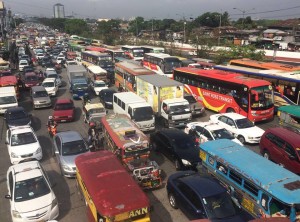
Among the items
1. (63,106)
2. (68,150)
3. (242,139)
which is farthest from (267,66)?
(68,150)

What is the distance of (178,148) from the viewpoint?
17.0m

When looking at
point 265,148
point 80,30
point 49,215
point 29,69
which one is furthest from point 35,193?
point 80,30

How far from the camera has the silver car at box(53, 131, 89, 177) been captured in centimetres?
1573

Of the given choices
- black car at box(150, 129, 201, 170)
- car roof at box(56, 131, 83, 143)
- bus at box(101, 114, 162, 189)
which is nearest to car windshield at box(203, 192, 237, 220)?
bus at box(101, 114, 162, 189)

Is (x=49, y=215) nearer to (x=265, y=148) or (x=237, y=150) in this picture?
(x=237, y=150)

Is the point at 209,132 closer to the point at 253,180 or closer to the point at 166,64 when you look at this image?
the point at 253,180

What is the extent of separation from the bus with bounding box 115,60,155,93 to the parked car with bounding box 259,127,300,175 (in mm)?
15432

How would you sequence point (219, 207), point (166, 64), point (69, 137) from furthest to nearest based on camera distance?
point (166, 64) → point (69, 137) → point (219, 207)

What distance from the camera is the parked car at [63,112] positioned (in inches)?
965

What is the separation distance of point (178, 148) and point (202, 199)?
5864 mm

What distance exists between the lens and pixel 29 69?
136 feet

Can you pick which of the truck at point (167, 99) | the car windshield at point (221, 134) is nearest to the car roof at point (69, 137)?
the truck at point (167, 99)

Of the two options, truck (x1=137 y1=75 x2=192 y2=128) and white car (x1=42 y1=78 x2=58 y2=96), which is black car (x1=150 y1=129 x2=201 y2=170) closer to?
truck (x1=137 y1=75 x2=192 y2=128)

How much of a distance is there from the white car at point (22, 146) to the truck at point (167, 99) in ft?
31.5
